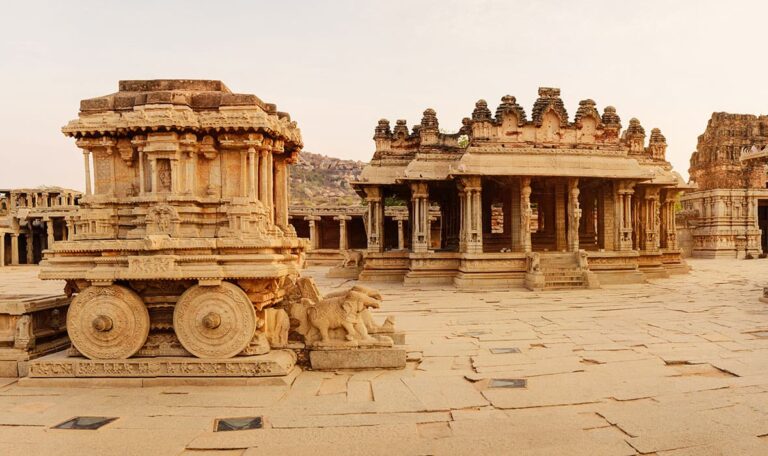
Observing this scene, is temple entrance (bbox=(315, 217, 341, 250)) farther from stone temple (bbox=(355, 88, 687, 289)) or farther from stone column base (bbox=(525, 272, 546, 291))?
stone column base (bbox=(525, 272, 546, 291))

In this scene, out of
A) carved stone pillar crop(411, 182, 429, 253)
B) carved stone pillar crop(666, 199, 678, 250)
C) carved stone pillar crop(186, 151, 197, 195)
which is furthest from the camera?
carved stone pillar crop(666, 199, 678, 250)

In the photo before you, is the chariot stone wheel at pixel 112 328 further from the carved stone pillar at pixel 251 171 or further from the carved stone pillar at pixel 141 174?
the carved stone pillar at pixel 251 171

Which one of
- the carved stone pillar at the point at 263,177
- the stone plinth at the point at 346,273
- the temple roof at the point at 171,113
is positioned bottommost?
the stone plinth at the point at 346,273

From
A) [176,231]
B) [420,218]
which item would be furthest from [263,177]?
[420,218]

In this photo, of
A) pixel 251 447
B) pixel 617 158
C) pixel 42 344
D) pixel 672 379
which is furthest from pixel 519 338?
pixel 617 158

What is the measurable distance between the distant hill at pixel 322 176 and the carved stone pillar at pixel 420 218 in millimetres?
50191

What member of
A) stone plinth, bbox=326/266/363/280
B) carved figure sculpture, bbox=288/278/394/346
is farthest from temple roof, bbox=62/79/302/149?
stone plinth, bbox=326/266/363/280

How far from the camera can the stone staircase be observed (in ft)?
50.1

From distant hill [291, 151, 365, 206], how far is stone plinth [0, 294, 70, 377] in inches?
2383

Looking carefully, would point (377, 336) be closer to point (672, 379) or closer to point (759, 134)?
point (672, 379)

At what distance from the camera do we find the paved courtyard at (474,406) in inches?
155

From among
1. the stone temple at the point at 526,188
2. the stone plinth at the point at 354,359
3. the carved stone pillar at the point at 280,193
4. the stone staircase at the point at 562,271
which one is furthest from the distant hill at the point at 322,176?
the stone plinth at the point at 354,359

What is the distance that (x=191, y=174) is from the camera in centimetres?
643

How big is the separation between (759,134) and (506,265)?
90.7 ft
